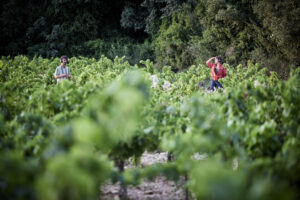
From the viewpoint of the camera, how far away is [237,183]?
1626 millimetres

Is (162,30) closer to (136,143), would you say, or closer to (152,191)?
(152,191)

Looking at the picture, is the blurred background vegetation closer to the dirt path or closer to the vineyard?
the dirt path

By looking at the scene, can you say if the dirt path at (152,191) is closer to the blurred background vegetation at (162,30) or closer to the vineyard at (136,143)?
the vineyard at (136,143)

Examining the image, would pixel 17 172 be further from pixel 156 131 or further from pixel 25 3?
pixel 25 3

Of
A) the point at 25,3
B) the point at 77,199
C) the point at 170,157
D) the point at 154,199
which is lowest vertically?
the point at 154,199

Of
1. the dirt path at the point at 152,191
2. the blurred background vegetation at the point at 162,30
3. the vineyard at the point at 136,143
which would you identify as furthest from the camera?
the blurred background vegetation at the point at 162,30

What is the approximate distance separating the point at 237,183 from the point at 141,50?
23.1m

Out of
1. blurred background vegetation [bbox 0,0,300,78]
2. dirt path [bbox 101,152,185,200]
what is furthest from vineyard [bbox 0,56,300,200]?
blurred background vegetation [bbox 0,0,300,78]

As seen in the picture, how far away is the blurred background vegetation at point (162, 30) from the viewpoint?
42.0 ft

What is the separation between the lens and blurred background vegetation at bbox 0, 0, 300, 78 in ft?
42.0

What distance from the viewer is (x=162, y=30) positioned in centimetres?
2291

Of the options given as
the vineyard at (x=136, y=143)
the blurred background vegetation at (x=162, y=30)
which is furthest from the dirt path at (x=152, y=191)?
the blurred background vegetation at (x=162, y=30)

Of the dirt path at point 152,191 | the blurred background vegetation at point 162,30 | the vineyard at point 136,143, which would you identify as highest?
the blurred background vegetation at point 162,30

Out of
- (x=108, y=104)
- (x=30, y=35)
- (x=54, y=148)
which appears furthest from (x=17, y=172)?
(x=30, y=35)
